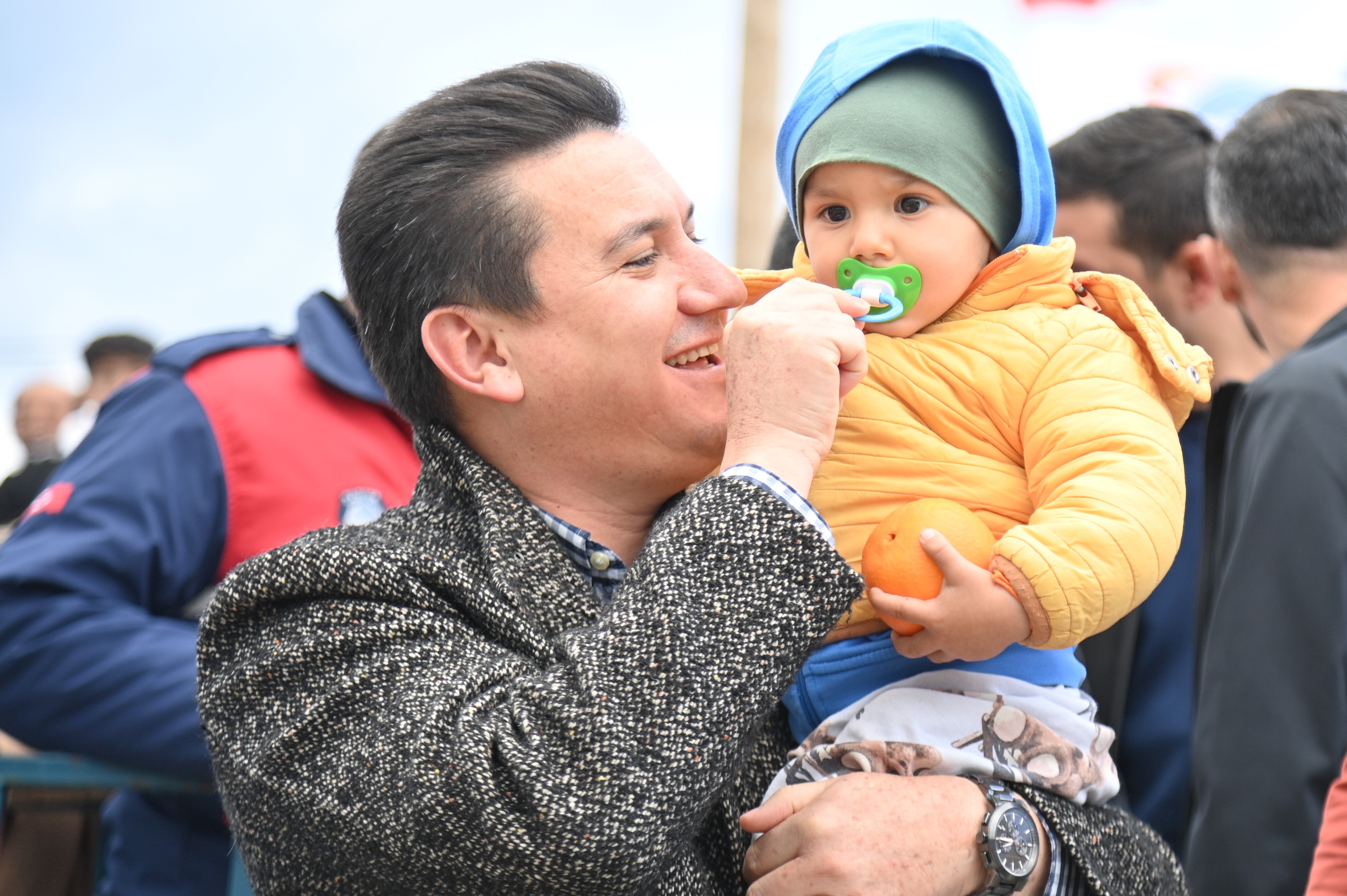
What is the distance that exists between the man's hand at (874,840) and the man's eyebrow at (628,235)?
2.47ft

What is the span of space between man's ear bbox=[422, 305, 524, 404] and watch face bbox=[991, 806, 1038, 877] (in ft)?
2.75

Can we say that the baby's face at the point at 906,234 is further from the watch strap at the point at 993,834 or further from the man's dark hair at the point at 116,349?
the man's dark hair at the point at 116,349

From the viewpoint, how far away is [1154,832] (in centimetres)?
188

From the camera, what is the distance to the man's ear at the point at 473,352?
70.4 inches

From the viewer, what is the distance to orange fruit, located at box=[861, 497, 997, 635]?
60.6 inches

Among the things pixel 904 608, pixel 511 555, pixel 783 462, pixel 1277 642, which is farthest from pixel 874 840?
pixel 1277 642

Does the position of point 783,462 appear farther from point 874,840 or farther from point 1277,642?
point 1277,642

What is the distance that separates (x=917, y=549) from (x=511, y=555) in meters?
0.51

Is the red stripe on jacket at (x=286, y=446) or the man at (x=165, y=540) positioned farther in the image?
the red stripe on jacket at (x=286, y=446)

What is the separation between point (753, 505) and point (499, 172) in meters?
0.64

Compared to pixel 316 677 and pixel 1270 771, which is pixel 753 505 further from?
pixel 1270 771

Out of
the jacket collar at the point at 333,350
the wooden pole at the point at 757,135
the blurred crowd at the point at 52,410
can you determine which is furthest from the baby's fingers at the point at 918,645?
the wooden pole at the point at 757,135

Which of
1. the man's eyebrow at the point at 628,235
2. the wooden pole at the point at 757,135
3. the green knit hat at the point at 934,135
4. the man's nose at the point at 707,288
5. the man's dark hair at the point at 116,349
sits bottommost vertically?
the man's dark hair at the point at 116,349

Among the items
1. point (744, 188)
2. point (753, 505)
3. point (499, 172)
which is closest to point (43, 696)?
point (499, 172)
